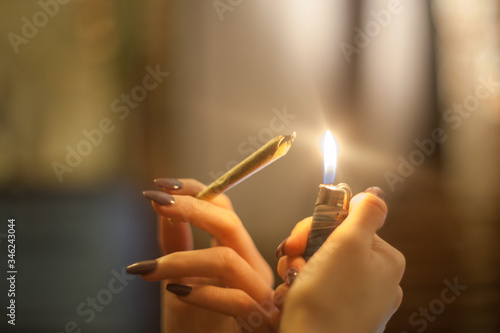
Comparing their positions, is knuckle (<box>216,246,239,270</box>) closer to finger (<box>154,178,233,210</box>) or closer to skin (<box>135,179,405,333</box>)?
skin (<box>135,179,405,333</box>)

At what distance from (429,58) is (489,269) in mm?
879

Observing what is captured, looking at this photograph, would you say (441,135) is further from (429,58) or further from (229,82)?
(229,82)

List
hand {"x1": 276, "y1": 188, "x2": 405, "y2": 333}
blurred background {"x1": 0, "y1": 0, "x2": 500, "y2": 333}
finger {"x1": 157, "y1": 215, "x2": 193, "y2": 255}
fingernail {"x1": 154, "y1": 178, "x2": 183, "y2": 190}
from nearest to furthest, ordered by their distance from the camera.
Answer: hand {"x1": 276, "y1": 188, "x2": 405, "y2": 333} < fingernail {"x1": 154, "y1": 178, "x2": 183, "y2": 190} < finger {"x1": 157, "y1": 215, "x2": 193, "y2": 255} < blurred background {"x1": 0, "y1": 0, "x2": 500, "y2": 333}

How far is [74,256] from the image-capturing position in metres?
1.42

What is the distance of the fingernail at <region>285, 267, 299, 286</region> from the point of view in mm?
623

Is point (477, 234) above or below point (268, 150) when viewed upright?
below

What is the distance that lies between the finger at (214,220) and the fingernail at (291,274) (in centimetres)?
20

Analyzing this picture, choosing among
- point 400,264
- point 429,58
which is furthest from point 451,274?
point 400,264

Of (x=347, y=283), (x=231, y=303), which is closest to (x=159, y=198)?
(x=231, y=303)

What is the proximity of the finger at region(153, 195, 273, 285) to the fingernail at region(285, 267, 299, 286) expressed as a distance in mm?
202

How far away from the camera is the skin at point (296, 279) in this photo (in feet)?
1.80

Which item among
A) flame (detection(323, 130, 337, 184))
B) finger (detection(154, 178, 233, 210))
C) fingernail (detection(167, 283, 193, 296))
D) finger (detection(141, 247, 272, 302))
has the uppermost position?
flame (detection(323, 130, 337, 184))

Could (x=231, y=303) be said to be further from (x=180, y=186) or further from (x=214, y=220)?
(x=180, y=186)

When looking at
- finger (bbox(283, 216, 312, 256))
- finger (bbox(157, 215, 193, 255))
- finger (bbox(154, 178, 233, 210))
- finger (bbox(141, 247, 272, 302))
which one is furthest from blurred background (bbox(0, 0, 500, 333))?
finger (bbox(283, 216, 312, 256))
